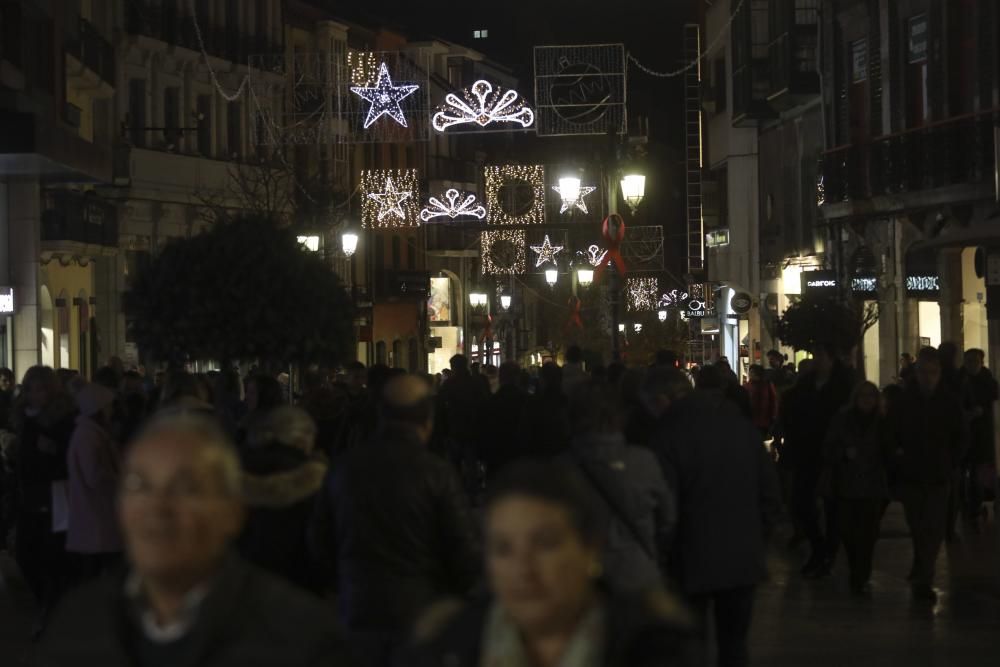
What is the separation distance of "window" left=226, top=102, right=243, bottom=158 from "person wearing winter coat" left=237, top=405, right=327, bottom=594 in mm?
46697

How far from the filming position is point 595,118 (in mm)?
37219

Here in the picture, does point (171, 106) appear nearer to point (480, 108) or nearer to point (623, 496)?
point (480, 108)

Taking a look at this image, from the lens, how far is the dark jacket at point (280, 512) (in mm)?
8750

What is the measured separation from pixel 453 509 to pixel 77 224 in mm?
34894

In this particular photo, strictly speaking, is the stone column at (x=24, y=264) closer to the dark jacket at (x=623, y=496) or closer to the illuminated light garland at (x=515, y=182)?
the illuminated light garland at (x=515, y=182)

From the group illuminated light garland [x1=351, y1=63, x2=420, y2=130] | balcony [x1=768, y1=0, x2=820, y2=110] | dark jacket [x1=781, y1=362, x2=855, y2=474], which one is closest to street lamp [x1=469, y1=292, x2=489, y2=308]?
balcony [x1=768, y1=0, x2=820, y2=110]

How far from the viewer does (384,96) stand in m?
39.0

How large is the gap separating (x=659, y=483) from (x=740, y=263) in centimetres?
4841

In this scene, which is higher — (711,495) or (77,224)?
(77,224)

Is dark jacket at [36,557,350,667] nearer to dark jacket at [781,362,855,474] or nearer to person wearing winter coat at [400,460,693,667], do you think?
person wearing winter coat at [400,460,693,667]

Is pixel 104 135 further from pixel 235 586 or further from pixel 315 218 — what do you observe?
pixel 235 586

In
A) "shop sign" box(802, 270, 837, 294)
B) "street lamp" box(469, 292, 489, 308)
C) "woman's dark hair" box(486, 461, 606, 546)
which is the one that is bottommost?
"woman's dark hair" box(486, 461, 606, 546)

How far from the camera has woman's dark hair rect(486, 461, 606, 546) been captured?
391cm

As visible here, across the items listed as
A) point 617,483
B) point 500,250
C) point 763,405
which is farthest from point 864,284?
point 500,250
